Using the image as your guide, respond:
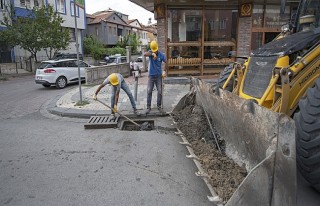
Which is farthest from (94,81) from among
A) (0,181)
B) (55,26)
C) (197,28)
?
(55,26)

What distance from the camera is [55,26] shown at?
2073 cm

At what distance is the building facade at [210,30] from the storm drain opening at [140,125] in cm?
526

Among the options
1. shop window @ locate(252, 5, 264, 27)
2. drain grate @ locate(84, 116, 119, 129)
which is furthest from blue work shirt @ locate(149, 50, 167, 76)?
shop window @ locate(252, 5, 264, 27)

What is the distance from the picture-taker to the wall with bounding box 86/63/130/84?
12430 millimetres

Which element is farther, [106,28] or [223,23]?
[106,28]

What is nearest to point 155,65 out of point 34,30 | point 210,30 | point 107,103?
point 107,103

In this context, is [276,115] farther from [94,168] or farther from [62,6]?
[62,6]

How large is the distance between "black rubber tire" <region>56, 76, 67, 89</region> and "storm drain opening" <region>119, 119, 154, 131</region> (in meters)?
8.18

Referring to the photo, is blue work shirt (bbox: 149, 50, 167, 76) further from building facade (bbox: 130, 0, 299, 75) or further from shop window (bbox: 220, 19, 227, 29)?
shop window (bbox: 220, 19, 227, 29)

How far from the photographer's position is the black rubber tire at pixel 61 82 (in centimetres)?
1272

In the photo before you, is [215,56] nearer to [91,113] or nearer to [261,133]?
[91,113]

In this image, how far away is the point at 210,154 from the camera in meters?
3.54

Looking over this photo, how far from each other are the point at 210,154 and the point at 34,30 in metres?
20.2

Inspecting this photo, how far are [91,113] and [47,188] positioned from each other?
3.68 meters
